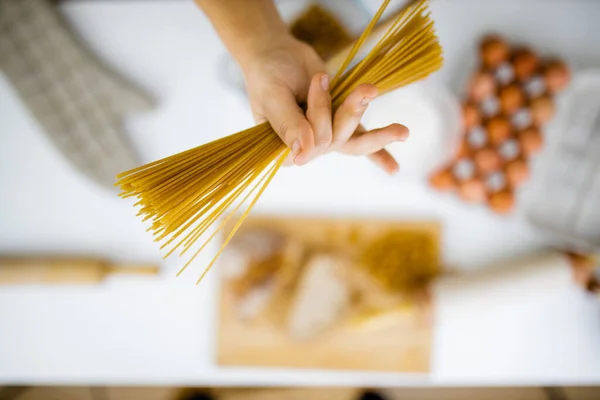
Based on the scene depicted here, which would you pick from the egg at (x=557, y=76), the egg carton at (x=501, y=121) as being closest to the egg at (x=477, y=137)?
the egg carton at (x=501, y=121)

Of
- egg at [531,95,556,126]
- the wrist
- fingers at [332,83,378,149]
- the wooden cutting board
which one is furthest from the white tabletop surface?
fingers at [332,83,378,149]

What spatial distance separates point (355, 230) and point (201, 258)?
0.26 metres

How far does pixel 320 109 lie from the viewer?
296 mm

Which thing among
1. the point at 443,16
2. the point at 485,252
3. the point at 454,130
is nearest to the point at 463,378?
the point at 485,252

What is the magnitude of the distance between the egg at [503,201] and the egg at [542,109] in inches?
4.6

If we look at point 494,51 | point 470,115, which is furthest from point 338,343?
point 494,51

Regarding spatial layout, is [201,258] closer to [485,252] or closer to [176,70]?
[176,70]

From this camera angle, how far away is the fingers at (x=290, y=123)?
0.29 metres

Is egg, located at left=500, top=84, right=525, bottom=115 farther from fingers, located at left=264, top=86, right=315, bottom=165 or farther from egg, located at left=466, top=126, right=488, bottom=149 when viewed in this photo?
fingers, located at left=264, top=86, right=315, bottom=165

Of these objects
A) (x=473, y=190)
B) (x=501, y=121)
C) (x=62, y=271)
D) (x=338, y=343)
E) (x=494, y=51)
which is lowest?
(x=338, y=343)

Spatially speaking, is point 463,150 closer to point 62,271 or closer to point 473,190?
point 473,190

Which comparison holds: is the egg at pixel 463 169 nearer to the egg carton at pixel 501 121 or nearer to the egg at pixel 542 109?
the egg carton at pixel 501 121

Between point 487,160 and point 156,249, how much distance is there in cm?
54

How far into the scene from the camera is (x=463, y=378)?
0.68 meters
